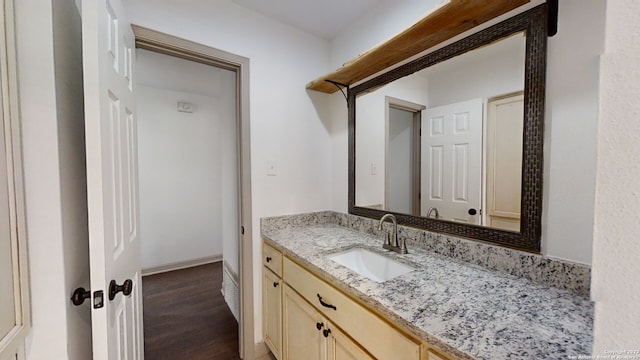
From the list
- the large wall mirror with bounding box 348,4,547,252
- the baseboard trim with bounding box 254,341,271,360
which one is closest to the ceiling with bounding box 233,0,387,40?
the large wall mirror with bounding box 348,4,547,252

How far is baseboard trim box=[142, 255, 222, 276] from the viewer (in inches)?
123

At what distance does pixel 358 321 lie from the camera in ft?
3.05

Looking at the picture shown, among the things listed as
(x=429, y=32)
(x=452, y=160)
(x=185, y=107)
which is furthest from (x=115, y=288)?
(x=185, y=107)

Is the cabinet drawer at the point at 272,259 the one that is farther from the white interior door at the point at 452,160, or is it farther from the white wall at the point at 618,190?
the white wall at the point at 618,190

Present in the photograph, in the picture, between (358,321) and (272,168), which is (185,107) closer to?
(272,168)

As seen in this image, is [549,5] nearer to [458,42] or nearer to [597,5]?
[597,5]

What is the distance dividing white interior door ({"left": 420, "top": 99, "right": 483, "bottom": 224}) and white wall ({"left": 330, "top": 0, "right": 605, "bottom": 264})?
0.27 m

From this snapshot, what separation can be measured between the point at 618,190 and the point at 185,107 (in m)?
3.79

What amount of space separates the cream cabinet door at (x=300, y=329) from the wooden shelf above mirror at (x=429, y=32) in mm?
1363

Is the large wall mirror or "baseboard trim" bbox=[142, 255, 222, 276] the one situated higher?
the large wall mirror

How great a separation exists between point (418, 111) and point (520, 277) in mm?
933

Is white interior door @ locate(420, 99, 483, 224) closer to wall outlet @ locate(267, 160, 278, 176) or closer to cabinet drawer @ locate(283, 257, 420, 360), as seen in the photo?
cabinet drawer @ locate(283, 257, 420, 360)

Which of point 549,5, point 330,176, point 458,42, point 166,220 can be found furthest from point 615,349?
point 166,220

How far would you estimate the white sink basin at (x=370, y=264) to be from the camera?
1.28 m
